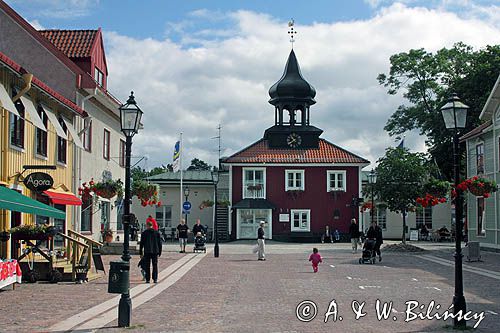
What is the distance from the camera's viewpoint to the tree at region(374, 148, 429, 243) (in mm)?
35406

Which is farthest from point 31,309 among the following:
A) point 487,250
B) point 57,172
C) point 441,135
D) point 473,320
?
point 441,135

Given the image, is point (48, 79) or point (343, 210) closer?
point (48, 79)

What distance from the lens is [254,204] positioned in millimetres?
51312

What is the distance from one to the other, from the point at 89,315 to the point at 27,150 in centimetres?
954

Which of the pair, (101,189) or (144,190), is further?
(144,190)

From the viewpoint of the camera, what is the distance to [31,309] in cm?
1312

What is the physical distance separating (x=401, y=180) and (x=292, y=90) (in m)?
20.3

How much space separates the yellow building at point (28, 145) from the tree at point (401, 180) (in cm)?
1744

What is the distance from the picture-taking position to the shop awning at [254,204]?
167 ft

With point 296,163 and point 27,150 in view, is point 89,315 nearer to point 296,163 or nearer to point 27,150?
point 27,150

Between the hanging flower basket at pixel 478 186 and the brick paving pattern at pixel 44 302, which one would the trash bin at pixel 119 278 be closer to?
the brick paving pattern at pixel 44 302

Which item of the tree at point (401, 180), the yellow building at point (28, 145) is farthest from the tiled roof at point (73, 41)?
the tree at point (401, 180)

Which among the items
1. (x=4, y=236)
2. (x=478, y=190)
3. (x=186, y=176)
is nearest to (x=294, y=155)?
(x=186, y=176)

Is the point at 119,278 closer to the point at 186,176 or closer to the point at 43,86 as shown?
the point at 43,86
